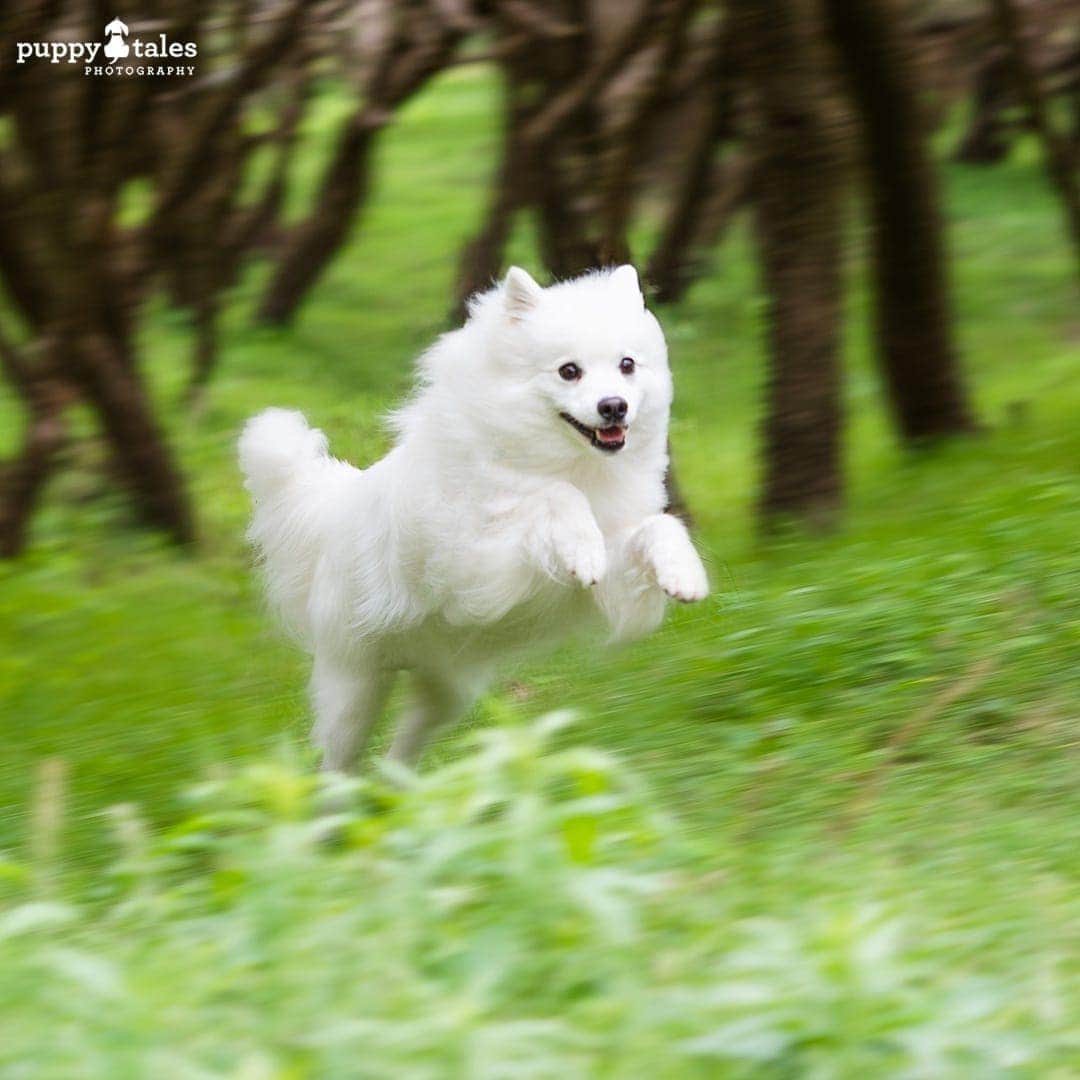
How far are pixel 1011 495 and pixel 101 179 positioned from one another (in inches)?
164

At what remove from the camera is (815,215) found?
6.84 m

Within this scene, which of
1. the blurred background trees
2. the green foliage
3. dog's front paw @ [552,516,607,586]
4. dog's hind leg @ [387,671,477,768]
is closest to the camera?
the green foliage

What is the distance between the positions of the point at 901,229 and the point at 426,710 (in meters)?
3.71

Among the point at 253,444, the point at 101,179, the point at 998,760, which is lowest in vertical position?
the point at 998,760

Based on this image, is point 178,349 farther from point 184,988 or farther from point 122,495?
point 184,988

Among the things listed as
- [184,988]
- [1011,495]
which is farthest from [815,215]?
[184,988]

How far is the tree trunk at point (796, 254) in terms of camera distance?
663cm

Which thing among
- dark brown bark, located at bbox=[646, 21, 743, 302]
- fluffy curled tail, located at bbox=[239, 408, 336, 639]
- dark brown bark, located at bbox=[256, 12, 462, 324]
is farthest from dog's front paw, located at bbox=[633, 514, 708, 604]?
dark brown bark, located at bbox=[256, 12, 462, 324]

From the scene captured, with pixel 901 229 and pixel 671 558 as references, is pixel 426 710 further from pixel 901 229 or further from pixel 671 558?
pixel 901 229

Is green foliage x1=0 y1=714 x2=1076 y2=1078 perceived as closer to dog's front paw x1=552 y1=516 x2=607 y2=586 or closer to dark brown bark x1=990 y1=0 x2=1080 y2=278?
dog's front paw x1=552 y1=516 x2=607 y2=586

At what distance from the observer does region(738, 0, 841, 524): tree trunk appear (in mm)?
6633

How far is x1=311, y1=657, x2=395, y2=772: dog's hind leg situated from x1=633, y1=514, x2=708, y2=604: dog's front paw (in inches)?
42.5

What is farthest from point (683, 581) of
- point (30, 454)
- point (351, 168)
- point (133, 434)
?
point (351, 168)

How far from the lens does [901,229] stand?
805 cm
